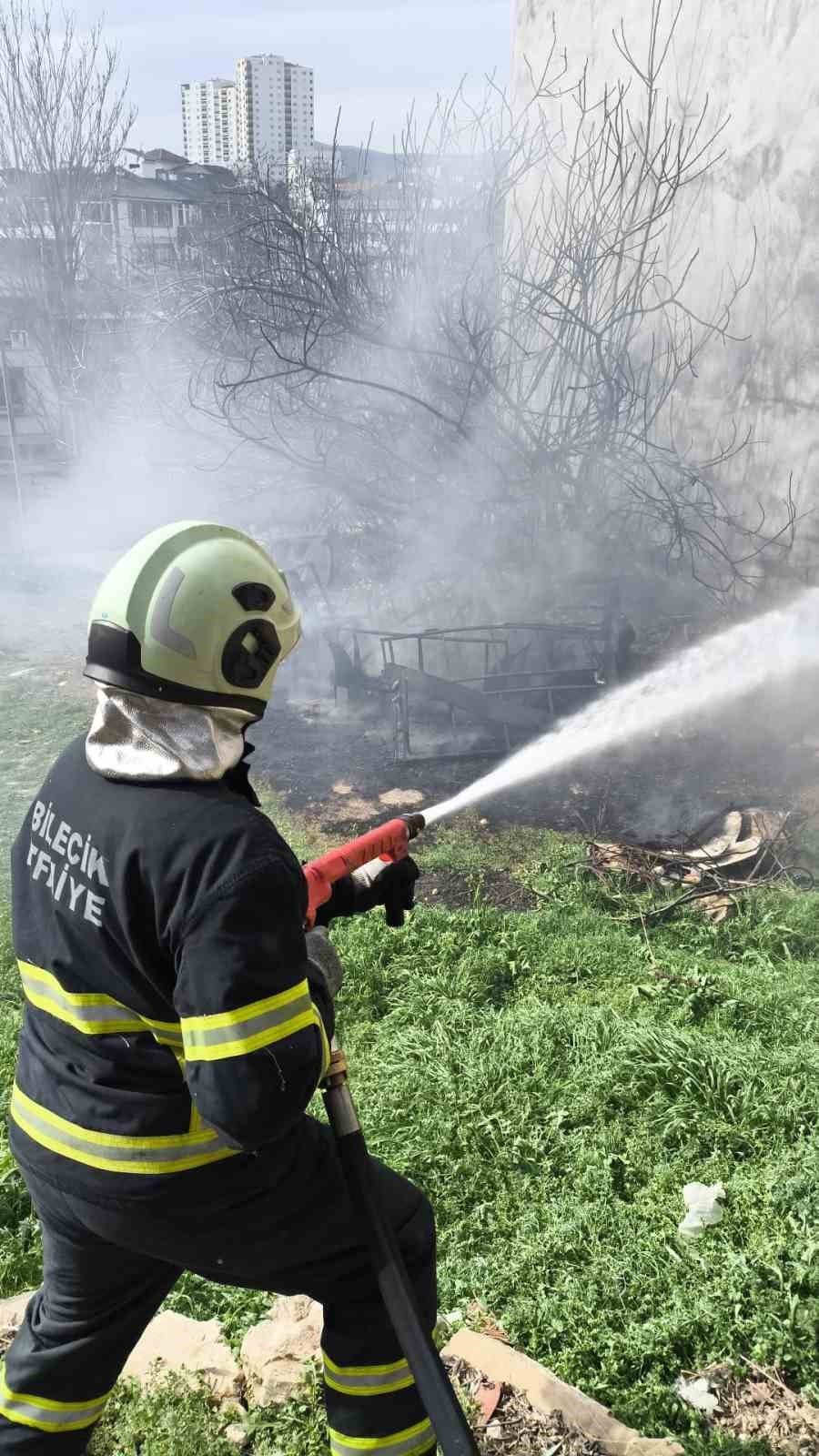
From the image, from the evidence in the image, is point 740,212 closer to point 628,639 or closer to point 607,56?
point 607,56

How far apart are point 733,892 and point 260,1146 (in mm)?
3588

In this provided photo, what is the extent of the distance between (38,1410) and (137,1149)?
2.12 feet

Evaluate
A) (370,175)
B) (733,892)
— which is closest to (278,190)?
(370,175)

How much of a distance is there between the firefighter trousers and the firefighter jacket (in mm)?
65

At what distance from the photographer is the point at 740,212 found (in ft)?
28.7

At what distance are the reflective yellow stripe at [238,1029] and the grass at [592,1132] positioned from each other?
4.25 feet

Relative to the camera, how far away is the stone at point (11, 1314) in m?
2.71

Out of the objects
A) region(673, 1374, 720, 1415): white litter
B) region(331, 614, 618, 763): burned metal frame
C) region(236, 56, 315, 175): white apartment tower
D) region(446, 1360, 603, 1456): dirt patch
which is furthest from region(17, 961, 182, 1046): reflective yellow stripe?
region(236, 56, 315, 175): white apartment tower

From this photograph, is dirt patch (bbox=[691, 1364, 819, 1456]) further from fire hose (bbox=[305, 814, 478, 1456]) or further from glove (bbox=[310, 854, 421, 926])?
glove (bbox=[310, 854, 421, 926])

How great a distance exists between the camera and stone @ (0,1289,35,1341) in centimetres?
271

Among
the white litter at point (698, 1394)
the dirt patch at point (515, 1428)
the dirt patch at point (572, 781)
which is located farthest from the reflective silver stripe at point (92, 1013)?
the dirt patch at point (572, 781)

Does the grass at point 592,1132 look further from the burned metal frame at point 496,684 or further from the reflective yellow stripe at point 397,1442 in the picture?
the burned metal frame at point 496,684

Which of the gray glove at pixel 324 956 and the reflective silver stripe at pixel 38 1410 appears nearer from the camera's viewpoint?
the reflective silver stripe at pixel 38 1410

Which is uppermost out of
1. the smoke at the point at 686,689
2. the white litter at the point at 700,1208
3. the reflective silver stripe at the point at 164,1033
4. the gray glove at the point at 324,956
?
the reflective silver stripe at the point at 164,1033
